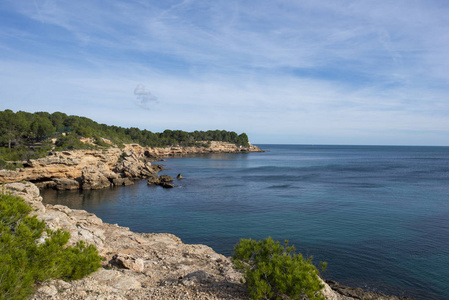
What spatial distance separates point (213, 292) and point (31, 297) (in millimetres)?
5624

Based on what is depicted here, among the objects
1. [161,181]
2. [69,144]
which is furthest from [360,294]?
[69,144]

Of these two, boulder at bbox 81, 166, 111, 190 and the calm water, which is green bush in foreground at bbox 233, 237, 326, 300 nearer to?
the calm water

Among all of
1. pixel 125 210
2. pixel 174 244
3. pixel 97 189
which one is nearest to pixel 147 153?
pixel 97 189

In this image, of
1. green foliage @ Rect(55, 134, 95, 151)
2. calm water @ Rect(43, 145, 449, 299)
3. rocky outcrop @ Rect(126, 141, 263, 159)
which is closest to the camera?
calm water @ Rect(43, 145, 449, 299)

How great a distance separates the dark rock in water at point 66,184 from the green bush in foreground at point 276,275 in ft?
139

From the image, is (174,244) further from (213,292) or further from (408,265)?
(408,265)

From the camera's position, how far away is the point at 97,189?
4625 cm

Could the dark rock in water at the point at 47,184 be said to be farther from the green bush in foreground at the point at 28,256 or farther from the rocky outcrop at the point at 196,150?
the rocky outcrop at the point at 196,150

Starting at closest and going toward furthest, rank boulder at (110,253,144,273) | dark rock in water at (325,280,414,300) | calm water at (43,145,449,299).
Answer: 1. boulder at (110,253,144,273)
2. dark rock in water at (325,280,414,300)
3. calm water at (43,145,449,299)

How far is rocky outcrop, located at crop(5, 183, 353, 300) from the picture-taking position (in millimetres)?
9484

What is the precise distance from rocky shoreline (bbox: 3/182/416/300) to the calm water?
3670mm

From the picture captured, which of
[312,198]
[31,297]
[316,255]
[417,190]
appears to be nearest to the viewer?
[31,297]

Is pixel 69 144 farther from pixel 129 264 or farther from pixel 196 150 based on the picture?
pixel 196 150

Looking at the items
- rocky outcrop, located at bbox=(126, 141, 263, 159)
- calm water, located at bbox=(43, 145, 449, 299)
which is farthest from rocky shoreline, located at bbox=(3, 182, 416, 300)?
rocky outcrop, located at bbox=(126, 141, 263, 159)
